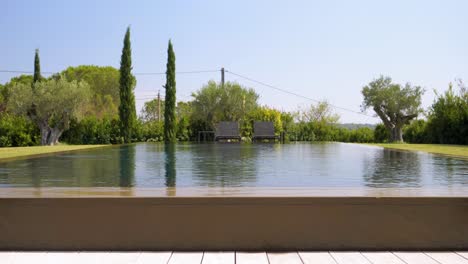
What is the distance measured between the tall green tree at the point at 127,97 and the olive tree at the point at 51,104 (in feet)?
5.92

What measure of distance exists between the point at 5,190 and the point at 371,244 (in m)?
2.37

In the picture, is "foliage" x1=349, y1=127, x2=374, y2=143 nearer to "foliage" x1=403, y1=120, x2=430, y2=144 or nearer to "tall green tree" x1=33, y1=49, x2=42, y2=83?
"foliage" x1=403, y1=120, x2=430, y2=144
